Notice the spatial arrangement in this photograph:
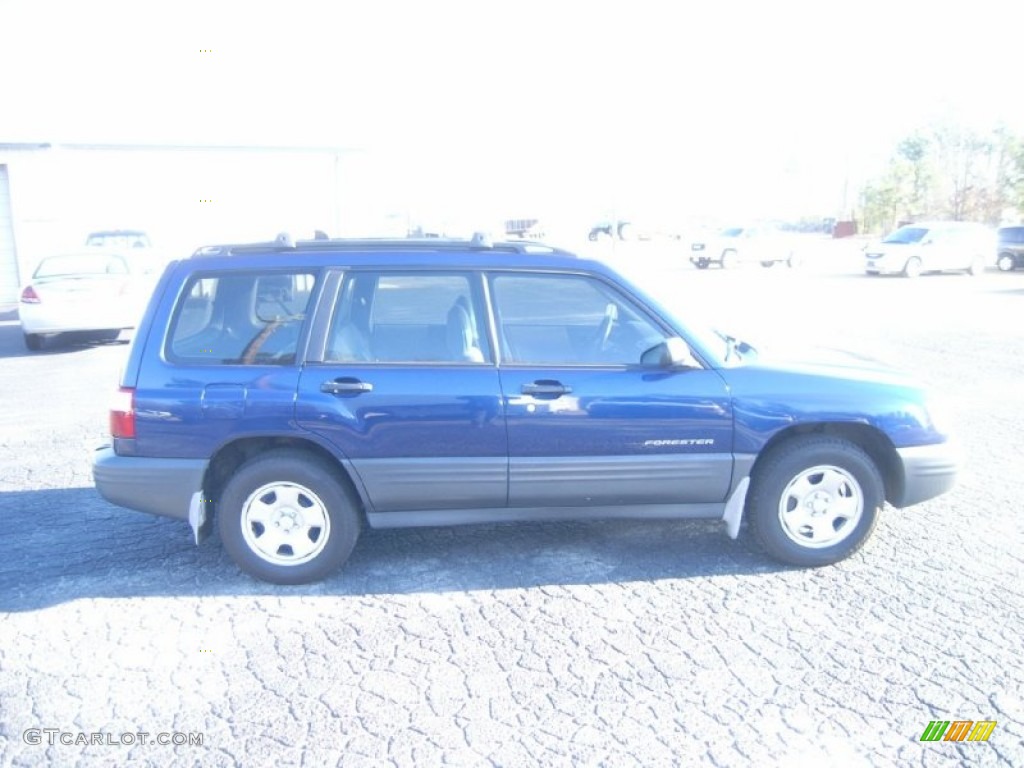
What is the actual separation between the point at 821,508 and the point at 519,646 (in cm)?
179

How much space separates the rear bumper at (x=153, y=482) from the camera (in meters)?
4.16

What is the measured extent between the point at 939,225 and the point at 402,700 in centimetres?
2805

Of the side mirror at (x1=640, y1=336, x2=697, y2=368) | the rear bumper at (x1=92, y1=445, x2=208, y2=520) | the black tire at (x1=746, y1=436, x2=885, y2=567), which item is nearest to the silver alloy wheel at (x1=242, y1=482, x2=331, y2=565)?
the rear bumper at (x1=92, y1=445, x2=208, y2=520)

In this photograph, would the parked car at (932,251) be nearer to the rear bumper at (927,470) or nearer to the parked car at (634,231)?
the parked car at (634,231)

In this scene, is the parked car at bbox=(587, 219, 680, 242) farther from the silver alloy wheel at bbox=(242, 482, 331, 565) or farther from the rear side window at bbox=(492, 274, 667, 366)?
the silver alloy wheel at bbox=(242, 482, 331, 565)

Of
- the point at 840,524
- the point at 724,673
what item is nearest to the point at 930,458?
the point at 840,524

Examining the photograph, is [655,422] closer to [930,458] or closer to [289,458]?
[930,458]

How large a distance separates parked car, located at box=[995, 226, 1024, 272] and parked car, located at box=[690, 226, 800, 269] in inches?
267

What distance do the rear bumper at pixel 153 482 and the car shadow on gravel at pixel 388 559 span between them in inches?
17.5

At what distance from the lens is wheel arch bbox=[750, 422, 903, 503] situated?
4.35 meters

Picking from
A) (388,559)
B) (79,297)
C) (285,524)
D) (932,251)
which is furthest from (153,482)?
(932,251)

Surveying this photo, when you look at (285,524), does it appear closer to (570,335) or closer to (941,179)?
(570,335)

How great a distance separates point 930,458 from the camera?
4.35m

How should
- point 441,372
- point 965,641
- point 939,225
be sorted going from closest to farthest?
point 965,641 < point 441,372 < point 939,225
